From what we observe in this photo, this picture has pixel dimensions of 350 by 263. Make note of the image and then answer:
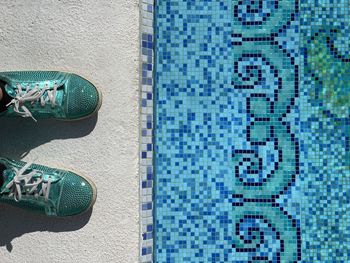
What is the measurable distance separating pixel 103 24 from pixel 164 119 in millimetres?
358

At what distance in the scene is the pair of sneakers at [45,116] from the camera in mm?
1345

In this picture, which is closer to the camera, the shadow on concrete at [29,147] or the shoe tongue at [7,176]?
the shoe tongue at [7,176]

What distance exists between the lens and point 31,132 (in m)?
1.46

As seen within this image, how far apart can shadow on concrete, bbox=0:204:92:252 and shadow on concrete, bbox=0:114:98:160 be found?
0.18 metres

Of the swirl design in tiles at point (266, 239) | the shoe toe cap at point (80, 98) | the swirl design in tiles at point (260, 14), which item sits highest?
the swirl design in tiles at point (260, 14)

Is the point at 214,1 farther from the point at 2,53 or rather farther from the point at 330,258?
the point at 330,258

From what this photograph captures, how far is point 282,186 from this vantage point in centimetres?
151

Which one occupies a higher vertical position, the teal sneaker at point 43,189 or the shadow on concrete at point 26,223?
the teal sneaker at point 43,189

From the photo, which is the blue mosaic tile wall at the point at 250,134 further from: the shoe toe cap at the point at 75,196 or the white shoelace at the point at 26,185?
the white shoelace at the point at 26,185

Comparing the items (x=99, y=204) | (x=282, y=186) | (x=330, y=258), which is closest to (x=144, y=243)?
(x=99, y=204)

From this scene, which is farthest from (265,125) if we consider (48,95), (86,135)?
(48,95)

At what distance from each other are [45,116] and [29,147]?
141 millimetres

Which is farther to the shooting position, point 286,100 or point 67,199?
point 286,100

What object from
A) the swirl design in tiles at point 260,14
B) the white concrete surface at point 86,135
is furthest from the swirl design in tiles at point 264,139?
the white concrete surface at point 86,135
